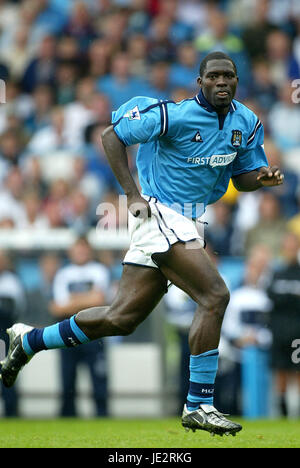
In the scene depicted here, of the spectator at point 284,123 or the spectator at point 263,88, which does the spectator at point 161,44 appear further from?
the spectator at point 284,123

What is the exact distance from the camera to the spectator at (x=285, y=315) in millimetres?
11562

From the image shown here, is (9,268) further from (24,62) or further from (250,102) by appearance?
(24,62)

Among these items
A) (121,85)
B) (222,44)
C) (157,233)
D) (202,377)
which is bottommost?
(202,377)

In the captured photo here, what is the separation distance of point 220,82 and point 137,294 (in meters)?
1.52

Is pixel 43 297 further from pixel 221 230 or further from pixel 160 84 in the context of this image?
pixel 160 84

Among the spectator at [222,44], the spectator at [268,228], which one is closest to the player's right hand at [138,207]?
the spectator at [268,228]

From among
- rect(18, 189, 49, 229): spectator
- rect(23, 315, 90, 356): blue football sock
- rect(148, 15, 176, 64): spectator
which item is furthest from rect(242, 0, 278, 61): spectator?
rect(23, 315, 90, 356): blue football sock

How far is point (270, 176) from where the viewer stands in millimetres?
6688

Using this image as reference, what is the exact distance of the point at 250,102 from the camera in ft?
46.4

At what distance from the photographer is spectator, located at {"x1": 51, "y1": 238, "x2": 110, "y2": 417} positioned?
11.8 m

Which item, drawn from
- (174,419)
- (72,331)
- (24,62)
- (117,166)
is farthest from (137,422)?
(24,62)

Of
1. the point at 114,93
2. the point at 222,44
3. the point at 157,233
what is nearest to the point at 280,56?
the point at 222,44

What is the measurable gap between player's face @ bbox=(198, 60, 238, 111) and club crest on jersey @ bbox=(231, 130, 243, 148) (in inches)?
9.3

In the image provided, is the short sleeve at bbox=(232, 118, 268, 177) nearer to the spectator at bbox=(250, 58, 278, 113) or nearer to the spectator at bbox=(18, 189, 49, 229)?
the spectator at bbox=(18, 189, 49, 229)
